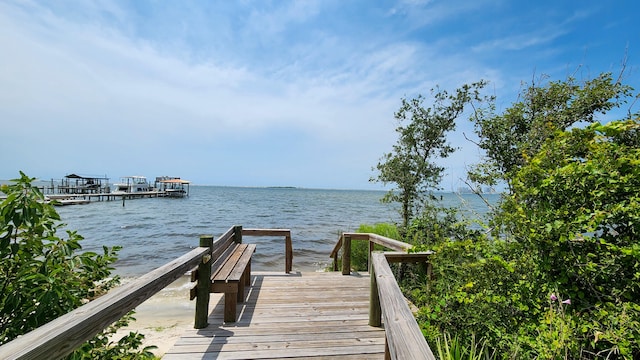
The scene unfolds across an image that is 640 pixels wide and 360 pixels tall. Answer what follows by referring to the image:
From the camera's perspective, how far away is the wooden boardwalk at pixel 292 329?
2688 mm

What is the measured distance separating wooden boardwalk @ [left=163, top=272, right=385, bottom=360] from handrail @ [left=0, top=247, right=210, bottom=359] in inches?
46.1

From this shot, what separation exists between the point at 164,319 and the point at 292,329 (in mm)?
4059

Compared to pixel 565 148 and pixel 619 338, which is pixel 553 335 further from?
pixel 565 148

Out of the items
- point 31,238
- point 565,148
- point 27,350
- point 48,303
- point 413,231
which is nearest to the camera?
point 27,350

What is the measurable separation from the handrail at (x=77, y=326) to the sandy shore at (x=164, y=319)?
2887 mm

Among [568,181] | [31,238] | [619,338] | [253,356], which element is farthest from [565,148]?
[31,238]

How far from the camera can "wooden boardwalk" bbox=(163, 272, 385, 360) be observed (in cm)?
269

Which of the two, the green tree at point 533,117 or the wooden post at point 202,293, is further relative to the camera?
the green tree at point 533,117

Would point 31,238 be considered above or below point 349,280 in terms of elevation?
above

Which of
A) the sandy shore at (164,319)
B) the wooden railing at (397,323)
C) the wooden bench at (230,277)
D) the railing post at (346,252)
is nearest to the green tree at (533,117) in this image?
the railing post at (346,252)

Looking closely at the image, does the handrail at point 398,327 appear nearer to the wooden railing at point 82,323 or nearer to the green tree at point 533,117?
the wooden railing at point 82,323

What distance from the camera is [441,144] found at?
746 centimetres

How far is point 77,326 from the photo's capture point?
4.05 feet

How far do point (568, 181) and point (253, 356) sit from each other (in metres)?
3.04
